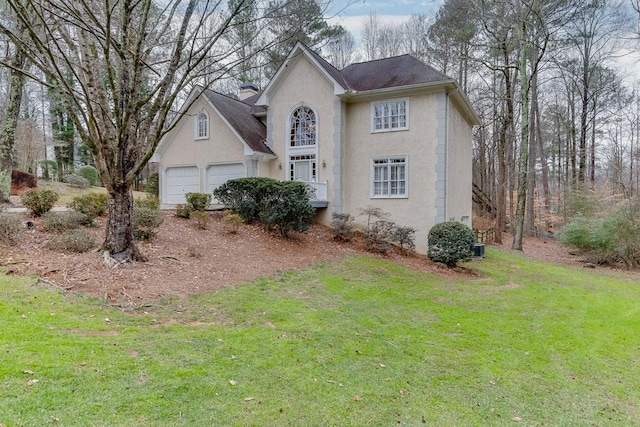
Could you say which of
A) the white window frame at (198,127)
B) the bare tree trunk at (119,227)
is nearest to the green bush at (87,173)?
the white window frame at (198,127)

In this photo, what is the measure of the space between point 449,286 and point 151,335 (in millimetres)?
7133

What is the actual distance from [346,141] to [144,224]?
861 cm

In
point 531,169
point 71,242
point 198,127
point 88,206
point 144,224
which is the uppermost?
point 198,127

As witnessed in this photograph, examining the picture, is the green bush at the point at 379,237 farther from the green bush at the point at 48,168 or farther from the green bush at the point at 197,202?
the green bush at the point at 48,168

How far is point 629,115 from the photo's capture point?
23.5 meters

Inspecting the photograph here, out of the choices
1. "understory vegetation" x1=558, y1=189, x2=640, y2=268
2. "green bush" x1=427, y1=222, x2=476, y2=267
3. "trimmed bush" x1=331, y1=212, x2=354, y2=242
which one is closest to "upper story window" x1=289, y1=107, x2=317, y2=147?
"trimmed bush" x1=331, y1=212, x2=354, y2=242

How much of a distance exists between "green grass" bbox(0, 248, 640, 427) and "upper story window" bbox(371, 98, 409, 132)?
8.57 metres

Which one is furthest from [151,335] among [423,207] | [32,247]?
[423,207]

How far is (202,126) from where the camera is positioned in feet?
52.3

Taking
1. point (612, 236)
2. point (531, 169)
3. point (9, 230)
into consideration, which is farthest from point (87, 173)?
point (531, 169)

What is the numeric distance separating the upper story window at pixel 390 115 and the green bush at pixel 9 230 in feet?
37.2

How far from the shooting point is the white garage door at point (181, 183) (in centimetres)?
1612

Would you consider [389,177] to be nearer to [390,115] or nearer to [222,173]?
[390,115]

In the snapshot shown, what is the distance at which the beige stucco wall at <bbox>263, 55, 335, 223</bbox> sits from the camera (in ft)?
48.1
